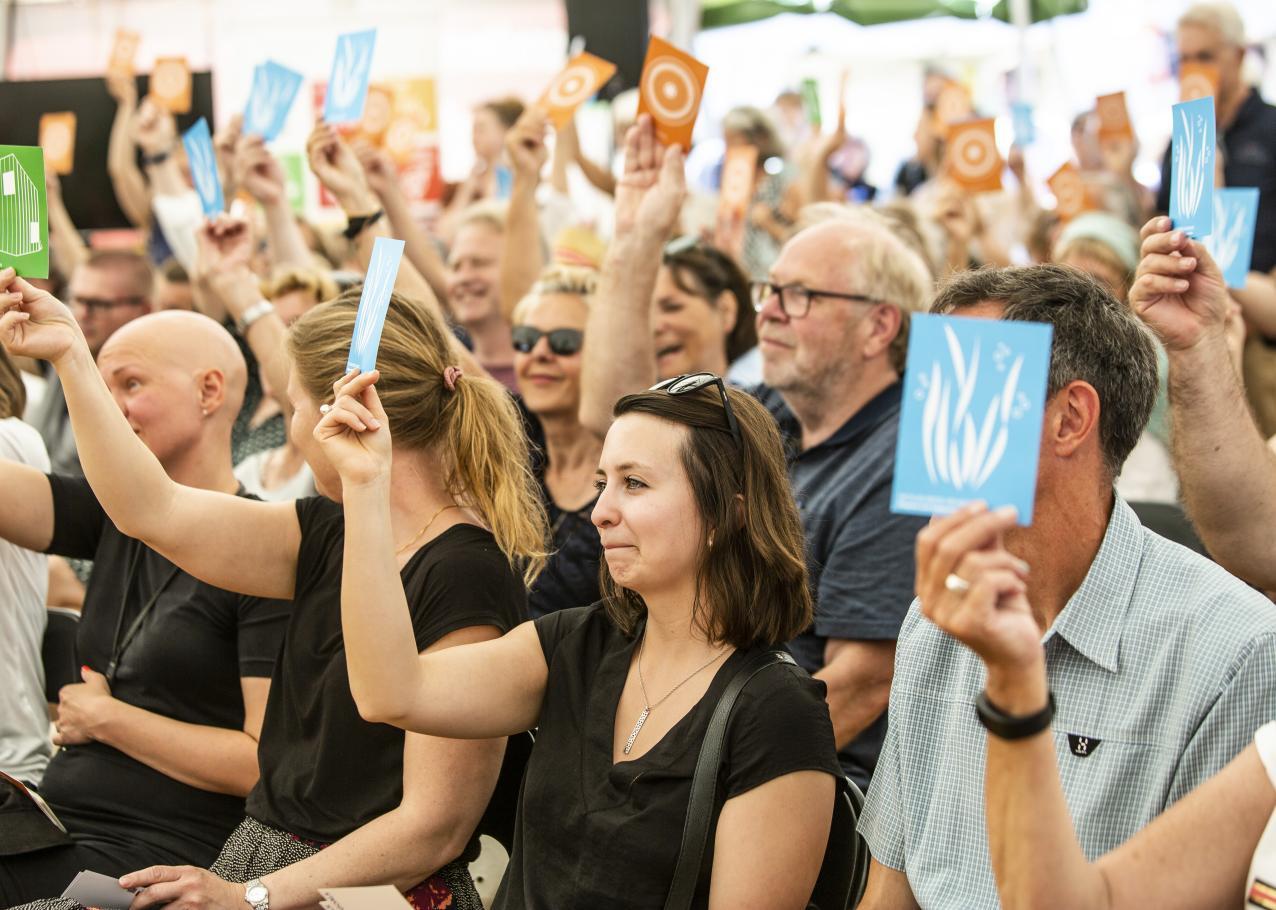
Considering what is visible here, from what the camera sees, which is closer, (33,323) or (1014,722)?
(1014,722)

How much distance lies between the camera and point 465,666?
2.03 meters

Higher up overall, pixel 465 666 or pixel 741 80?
pixel 741 80

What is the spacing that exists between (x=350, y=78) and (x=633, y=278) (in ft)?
3.66

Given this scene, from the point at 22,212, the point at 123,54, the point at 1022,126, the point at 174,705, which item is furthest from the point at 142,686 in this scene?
the point at 1022,126

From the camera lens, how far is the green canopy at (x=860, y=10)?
946 cm

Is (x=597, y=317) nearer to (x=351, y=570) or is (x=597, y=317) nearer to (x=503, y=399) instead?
(x=503, y=399)

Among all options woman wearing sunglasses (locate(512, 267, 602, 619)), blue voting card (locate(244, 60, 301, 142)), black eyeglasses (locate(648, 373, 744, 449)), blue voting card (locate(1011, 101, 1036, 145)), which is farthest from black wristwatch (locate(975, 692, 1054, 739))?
blue voting card (locate(1011, 101, 1036, 145))

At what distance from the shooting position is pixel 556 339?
11.5 ft

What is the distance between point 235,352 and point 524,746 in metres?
1.03

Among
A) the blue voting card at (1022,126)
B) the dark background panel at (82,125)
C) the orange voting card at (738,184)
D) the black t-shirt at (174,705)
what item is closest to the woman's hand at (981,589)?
the black t-shirt at (174,705)

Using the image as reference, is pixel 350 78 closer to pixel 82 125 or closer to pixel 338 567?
pixel 338 567

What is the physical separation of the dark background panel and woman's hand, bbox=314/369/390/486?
564 cm

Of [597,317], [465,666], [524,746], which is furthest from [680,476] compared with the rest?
[597,317]

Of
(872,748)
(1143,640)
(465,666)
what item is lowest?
(872,748)
